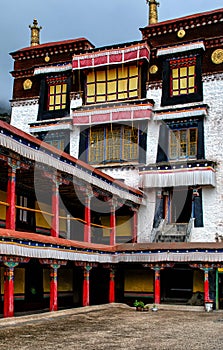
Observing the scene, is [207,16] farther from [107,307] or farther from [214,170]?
[107,307]

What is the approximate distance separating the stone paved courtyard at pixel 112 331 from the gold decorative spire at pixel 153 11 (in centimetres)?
1607

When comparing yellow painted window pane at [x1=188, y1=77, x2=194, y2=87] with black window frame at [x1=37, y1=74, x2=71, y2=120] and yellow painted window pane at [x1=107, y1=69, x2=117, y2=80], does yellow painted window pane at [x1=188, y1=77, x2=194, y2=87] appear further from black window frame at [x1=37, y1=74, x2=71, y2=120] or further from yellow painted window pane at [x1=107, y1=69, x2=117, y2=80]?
black window frame at [x1=37, y1=74, x2=71, y2=120]

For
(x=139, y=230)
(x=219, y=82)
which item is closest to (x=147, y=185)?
(x=139, y=230)

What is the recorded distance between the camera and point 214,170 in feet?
72.6

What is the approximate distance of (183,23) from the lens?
2389 centimetres

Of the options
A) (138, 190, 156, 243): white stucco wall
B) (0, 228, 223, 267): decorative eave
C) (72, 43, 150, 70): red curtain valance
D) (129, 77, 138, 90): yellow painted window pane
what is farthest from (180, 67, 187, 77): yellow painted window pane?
(0, 228, 223, 267): decorative eave

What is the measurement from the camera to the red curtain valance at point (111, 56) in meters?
23.8

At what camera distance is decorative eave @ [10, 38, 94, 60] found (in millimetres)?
25969

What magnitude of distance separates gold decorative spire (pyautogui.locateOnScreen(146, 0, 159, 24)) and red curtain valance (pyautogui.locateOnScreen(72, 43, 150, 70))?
3.06 m

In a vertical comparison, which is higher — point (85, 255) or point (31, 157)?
point (31, 157)

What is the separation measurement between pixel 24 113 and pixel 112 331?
17528 millimetres

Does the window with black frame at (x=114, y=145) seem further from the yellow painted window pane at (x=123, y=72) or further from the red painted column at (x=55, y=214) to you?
the red painted column at (x=55, y=214)

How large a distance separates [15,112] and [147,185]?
902 centimetres

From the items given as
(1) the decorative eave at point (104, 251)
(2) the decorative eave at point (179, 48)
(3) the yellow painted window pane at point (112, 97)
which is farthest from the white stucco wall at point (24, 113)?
(1) the decorative eave at point (104, 251)
